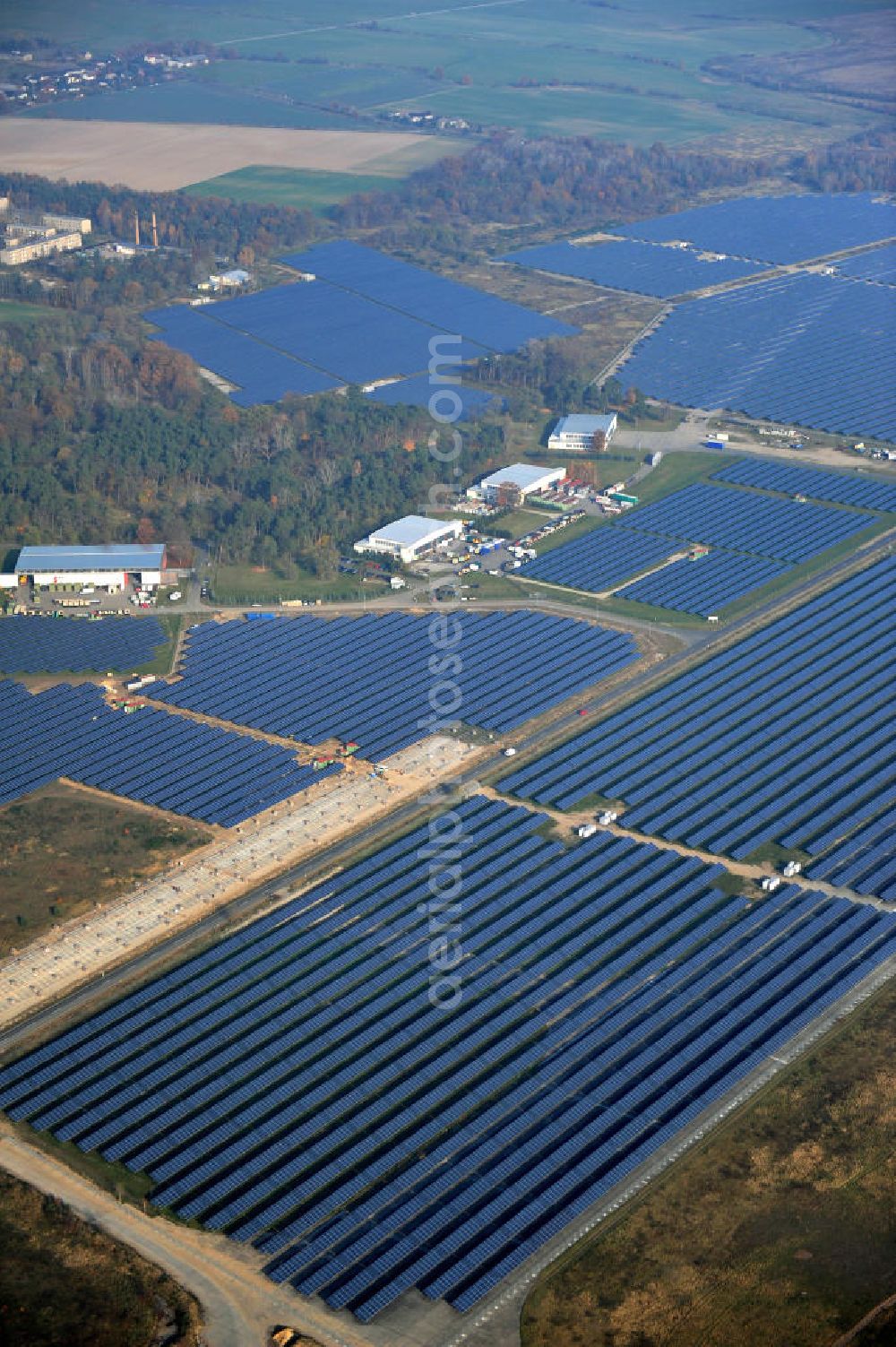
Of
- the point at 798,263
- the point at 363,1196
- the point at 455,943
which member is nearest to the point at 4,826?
the point at 455,943

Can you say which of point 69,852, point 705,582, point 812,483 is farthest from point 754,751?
point 812,483

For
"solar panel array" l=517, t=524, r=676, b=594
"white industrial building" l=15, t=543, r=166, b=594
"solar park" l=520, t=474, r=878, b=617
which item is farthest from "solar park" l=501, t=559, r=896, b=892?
"white industrial building" l=15, t=543, r=166, b=594

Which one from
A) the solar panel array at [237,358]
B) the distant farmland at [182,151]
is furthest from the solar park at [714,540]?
the distant farmland at [182,151]

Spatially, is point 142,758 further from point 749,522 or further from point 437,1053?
point 749,522

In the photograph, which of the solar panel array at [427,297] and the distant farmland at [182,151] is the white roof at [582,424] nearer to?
the solar panel array at [427,297]

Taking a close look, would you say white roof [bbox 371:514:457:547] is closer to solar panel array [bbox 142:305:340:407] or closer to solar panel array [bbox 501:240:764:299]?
solar panel array [bbox 142:305:340:407]
